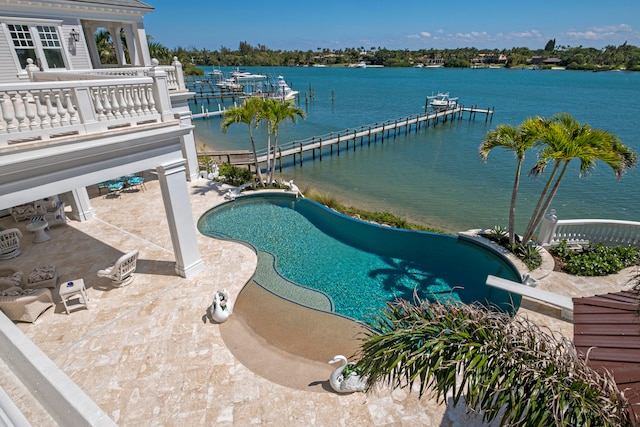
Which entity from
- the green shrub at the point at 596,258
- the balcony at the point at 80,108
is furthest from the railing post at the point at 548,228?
the balcony at the point at 80,108

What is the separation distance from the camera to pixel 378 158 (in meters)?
30.2

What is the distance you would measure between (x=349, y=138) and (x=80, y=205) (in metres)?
23.7

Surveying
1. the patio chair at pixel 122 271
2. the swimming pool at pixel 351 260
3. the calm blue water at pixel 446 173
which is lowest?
the calm blue water at pixel 446 173

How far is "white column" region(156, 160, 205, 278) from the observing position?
27.1ft

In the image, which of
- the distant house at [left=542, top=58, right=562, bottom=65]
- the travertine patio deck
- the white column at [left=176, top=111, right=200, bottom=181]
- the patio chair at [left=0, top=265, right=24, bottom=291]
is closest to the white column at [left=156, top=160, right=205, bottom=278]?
the travertine patio deck

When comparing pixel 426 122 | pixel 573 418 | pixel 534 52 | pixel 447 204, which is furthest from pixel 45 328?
pixel 534 52

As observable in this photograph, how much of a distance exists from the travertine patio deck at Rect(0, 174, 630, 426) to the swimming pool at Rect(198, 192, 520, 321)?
1.12 m

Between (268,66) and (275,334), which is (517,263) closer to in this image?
(275,334)

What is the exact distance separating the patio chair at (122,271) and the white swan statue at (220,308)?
8.78 feet

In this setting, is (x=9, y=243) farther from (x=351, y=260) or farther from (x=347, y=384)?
(x=347, y=384)

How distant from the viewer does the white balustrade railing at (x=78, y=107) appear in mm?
5461

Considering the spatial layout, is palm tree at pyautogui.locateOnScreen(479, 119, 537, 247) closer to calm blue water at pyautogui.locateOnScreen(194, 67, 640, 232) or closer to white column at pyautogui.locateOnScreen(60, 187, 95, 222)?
calm blue water at pyautogui.locateOnScreen(194, 67, 640, 232)

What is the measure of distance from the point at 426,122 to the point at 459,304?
135ft

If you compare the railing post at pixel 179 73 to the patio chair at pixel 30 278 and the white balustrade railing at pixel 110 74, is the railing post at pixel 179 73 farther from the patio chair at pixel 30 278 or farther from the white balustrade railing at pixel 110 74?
the patio chair at pixel 30 278
